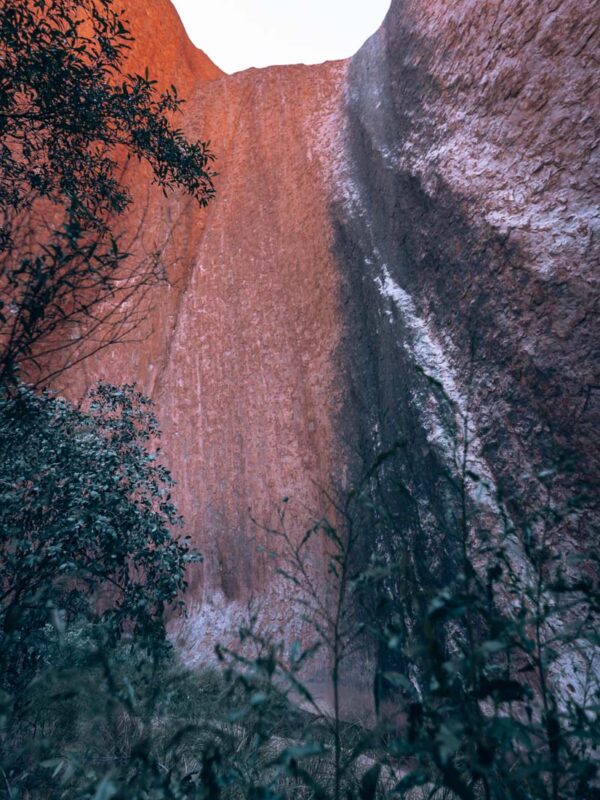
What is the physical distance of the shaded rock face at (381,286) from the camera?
4.62 metres

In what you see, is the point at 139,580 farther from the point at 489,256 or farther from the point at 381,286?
the point at 381,286

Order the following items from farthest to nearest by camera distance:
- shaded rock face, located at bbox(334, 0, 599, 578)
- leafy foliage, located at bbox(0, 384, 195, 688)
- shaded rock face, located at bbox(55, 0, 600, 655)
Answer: shaded rock face, located at bbox(55, 0, 600, 655) < shaded rock face, located at bbox(334, 0, 599, 578) < leafy foliage, located at bbox(0, 384, 195, 688)

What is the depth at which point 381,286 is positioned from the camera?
8.19 meters

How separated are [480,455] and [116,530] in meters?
3.54

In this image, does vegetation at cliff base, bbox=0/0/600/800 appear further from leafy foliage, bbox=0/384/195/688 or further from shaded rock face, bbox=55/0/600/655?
shaded rock face, bbox=55/0/600/655

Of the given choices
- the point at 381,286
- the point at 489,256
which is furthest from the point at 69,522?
the point at 381,286

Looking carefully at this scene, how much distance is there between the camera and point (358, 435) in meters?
8.66

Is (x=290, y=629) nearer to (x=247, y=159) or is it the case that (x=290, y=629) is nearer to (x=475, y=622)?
(x=475, y=622)

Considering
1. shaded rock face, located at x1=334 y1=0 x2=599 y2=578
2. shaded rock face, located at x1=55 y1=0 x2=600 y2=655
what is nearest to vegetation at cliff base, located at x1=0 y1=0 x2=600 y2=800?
shaded rock face, located at x1=55 y1=0 x2=600 y2=655

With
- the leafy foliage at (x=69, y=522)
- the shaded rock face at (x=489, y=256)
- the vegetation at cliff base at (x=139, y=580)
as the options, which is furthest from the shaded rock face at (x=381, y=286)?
the leafy foliage at (x=69, y=522)

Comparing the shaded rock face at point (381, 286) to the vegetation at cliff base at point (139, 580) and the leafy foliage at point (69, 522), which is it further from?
the leafy foliage at point (69, 522)

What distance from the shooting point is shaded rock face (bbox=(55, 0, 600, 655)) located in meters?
4.62

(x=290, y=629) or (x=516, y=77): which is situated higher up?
(x=516, y=77)

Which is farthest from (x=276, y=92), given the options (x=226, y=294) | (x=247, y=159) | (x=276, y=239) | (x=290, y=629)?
(x=290, y=629)
